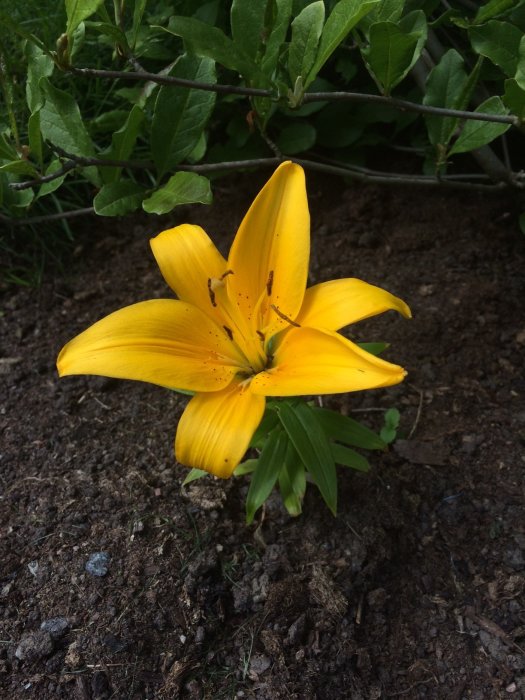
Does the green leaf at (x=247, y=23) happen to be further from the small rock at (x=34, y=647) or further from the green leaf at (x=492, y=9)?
the small rock at (x=34, y=647)

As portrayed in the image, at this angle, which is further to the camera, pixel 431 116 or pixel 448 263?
pixel 448 263

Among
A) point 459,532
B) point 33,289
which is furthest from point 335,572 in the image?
point 33,289

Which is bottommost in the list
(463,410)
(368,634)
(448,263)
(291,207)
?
(368,634)

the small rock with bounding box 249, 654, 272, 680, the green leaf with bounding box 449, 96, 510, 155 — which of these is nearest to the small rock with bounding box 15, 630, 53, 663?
the small rock with bounding box 249, 654, 272, 680

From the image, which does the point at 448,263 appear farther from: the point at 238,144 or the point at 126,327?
the point at 126,327

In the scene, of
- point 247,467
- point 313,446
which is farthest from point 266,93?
point 247,467

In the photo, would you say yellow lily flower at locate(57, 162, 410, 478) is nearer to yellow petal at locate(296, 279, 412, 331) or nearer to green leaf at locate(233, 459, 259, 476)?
yellow petal at locate(296, 279, 412, 331)

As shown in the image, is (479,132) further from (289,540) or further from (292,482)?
(289,540)
